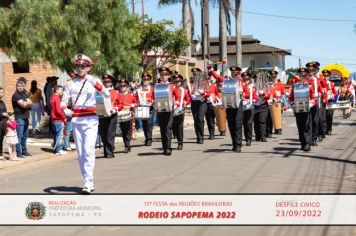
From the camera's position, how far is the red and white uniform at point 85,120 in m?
9.91

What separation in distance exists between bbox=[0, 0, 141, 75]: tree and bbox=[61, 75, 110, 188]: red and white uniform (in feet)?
28.8

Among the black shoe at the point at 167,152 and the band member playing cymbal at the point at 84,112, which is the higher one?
the band member playing cymbal at the point at 84,112

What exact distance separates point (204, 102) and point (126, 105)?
2924 mm

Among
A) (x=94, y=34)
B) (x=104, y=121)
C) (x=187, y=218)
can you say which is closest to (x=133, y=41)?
(x=94, y=34)

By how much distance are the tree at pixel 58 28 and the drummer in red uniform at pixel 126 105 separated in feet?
8.40

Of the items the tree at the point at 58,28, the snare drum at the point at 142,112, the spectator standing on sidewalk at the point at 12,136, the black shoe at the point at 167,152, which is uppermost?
the tree at the point at 58,28

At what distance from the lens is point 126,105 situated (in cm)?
1686

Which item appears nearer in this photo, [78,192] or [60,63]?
[78,192]

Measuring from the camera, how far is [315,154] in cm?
1456

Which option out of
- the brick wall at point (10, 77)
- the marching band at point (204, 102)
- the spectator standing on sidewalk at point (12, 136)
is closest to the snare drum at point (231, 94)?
the marching band at point (204, 102)

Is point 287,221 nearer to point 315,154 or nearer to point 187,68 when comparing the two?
point 315,154

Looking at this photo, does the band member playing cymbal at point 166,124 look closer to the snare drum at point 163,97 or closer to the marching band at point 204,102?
the marching band at point 204,102

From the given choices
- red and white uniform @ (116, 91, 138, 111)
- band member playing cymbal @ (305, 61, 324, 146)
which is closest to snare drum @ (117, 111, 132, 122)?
red and white uniform @ (116, 91, 138, 111)

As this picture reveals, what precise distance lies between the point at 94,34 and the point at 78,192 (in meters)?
10.3
